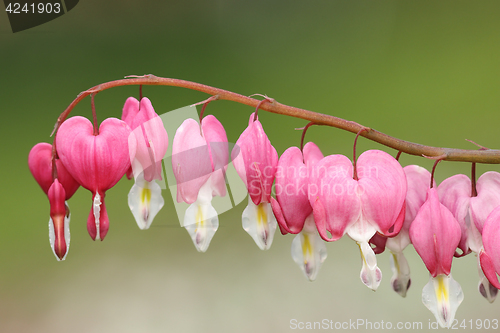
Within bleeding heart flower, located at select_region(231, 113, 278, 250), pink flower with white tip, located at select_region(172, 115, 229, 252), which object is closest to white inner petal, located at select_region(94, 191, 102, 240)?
pink flower with white tip, located at select_region(172, 115, 229, 252)

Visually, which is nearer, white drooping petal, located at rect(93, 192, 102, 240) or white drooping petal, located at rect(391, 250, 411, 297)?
white drooping petal, located at rect(93, 192, 102, 240)

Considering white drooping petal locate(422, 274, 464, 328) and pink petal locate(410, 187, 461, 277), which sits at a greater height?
pink petal locate(410, 187, 461, 277)

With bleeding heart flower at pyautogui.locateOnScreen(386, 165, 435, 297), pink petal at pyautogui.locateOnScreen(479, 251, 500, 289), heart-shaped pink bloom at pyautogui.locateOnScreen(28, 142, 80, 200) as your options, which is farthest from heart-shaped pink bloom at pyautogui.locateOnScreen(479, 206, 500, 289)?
heart-shaped pink bloom at pyautogui.locateOnScreen(28, 142, 80, 200)

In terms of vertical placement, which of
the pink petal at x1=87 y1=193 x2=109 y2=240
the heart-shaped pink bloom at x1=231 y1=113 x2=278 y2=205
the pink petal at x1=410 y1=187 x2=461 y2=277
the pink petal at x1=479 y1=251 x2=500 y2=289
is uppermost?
the heart-shaped pink bloom at x1=231 y1=113 x2=278 y2=205

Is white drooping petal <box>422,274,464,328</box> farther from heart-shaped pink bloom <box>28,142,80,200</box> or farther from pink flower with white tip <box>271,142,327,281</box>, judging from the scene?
heart-shaped pink bloom <box>28,142,80,200</box>

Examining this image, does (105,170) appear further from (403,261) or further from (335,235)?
(403,261)

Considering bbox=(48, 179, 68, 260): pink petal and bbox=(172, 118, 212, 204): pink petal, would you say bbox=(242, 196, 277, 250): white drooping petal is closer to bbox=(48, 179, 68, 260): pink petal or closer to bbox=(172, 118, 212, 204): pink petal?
bbox=(172, 118, 212, 204): pink petal
